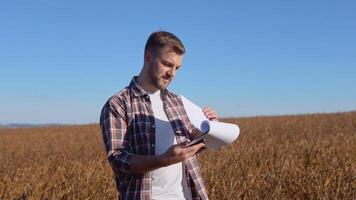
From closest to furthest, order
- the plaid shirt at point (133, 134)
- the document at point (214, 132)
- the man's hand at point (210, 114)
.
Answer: the document at point (214, 132) < the plaid shirt at point (133, 134) < the man's hand at point (210, 114)

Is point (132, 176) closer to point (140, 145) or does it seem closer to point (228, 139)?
point (140, 145)

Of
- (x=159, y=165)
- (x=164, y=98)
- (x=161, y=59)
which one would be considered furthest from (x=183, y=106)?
(x=159, y=165)

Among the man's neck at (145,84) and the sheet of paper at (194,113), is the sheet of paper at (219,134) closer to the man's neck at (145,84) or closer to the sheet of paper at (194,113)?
the sheet of paper at (194,113)

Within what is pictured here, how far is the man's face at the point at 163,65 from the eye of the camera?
8.56ft

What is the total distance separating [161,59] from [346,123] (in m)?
27.7

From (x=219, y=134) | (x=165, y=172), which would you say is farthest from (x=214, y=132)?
(x=165, y=172)

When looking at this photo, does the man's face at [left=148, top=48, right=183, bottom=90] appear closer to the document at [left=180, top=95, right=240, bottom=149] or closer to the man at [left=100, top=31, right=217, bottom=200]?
the man at [left=100, top=31, right=217, bottom=200]

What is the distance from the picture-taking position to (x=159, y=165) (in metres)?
2.38

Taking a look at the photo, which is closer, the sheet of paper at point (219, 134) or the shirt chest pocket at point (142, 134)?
the sheet of paper at point (219, 134)

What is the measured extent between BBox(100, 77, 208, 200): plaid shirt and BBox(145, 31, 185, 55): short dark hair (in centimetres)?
25

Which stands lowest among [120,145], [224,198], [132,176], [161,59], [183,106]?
[224,198]

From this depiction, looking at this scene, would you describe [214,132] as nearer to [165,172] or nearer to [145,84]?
[165,172]

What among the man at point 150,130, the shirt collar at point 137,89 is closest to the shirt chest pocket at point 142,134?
the man at point 150,130

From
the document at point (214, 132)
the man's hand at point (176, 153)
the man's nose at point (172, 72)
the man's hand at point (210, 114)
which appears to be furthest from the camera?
the man's hand at point (210, 114)
